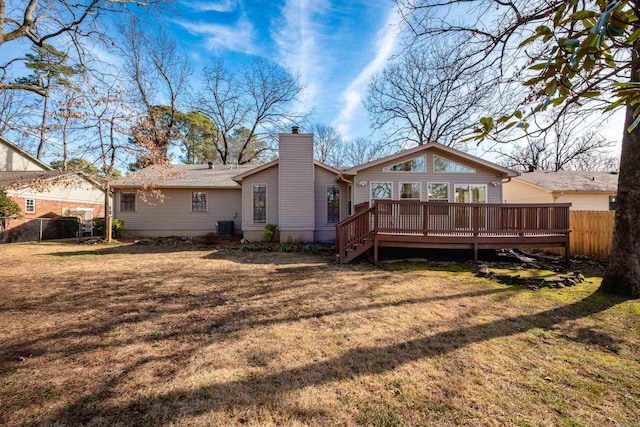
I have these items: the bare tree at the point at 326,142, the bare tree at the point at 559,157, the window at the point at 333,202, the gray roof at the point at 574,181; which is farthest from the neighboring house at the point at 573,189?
the bare tree at the point at 326,142

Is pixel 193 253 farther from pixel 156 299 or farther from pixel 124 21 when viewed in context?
pixel 124 21

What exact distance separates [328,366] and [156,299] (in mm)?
3719

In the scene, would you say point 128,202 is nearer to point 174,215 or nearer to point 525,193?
point 174,215

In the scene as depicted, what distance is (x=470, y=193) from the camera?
10.9 m

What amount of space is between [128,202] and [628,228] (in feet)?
Result: 61.9

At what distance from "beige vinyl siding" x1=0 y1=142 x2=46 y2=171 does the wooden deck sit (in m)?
26.0

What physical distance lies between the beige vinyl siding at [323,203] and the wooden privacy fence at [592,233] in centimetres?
864

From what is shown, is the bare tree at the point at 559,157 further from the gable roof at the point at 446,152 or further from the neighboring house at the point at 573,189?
the gable roof at the point at 446,152

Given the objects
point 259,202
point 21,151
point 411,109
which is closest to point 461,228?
point 259,202

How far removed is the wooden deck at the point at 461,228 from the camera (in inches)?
325

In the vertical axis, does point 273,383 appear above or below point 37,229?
below

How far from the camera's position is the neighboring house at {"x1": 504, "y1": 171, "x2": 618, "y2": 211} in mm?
15375

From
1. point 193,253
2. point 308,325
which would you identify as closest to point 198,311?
point 308,325

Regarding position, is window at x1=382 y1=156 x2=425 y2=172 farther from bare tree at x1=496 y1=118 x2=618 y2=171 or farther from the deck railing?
bare tree at x1=496 y1=118 x2=618 y2=171
